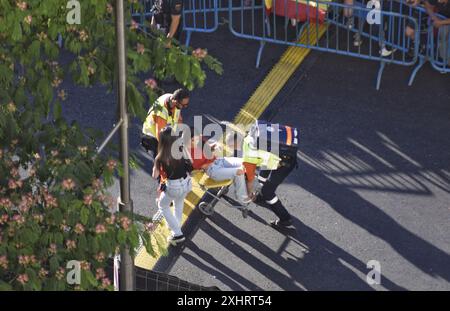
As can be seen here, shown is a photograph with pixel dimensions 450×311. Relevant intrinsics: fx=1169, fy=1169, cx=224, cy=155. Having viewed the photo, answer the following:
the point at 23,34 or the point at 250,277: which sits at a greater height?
the point at 23,34

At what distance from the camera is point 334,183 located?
1366 centimetres

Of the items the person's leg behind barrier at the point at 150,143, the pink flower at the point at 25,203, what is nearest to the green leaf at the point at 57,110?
the pink flower at the point at 25,203

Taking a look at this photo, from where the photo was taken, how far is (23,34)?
8859mm

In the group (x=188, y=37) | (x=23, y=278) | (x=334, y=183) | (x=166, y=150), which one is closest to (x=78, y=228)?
(x=23, y=278)

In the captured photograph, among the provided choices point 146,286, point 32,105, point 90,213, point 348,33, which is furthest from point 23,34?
point 348,33

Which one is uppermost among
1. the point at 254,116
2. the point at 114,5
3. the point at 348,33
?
the point at 114,5

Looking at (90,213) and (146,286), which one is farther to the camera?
(146,286)

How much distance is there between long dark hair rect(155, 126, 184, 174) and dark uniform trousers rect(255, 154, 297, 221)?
3.77ft

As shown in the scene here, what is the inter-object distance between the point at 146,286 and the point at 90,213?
1884 mm

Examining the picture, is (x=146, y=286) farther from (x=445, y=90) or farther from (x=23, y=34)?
(x=445, y=90)

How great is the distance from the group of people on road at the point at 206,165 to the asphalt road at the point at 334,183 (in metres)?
0.39

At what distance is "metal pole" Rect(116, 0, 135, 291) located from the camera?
8.32 m

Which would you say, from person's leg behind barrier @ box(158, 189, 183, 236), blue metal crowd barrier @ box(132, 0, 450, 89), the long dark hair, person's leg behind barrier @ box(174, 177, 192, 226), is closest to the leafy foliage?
the long dark hair

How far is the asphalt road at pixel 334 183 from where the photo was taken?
490 inches
